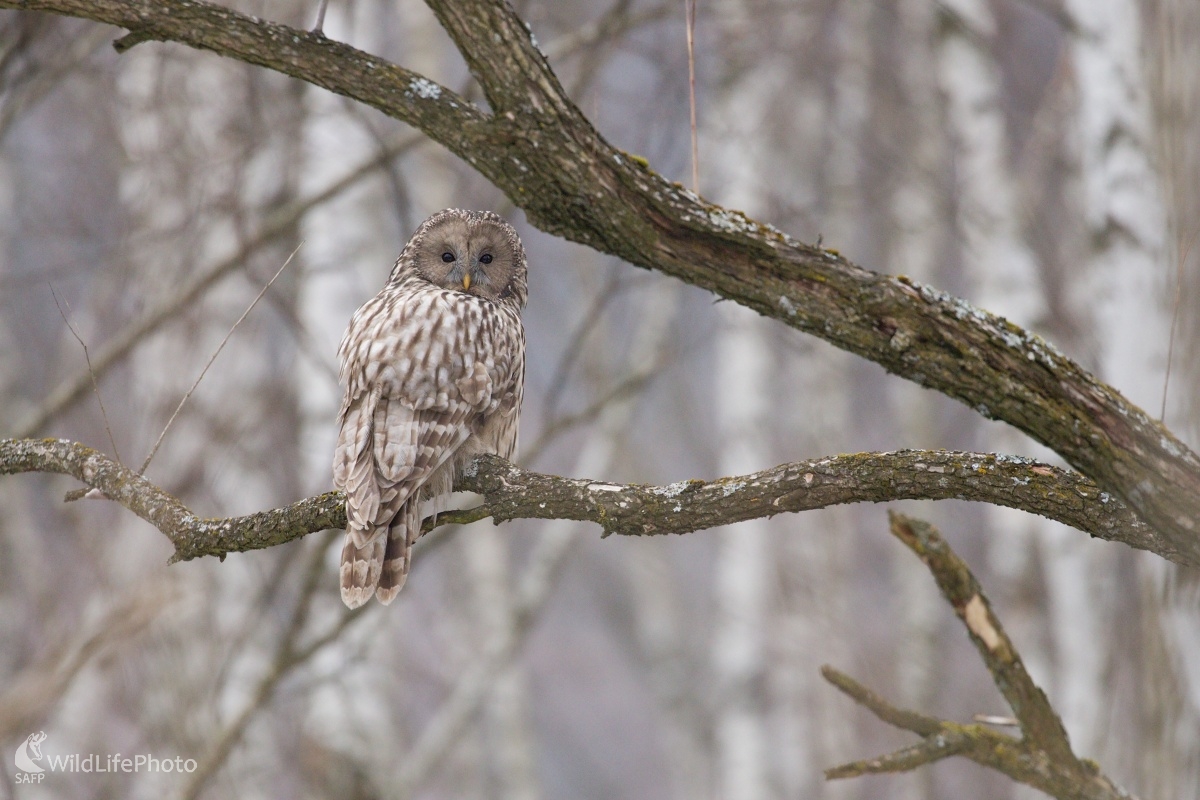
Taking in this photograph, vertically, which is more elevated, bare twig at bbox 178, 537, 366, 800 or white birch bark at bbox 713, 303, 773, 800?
white birch bark at bbox 713, 303, 773, 800

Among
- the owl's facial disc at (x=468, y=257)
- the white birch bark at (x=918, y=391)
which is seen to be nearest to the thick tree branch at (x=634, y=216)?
the owl's facial disc at (x=468, y=257)

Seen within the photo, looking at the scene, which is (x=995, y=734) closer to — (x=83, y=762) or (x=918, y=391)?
(x=83, y=762)

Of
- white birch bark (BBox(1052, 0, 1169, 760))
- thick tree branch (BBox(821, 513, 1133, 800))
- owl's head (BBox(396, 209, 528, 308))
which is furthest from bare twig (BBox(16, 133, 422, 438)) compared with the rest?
thick tree branch (BBox(821, 513, 1133, 800))

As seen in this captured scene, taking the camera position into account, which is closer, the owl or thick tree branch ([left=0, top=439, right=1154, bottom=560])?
thick tree branch ([left=0, top=439, right=1154, bottom=560])

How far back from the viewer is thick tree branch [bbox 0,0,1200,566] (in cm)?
308

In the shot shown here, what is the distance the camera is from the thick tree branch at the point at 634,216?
3084mm

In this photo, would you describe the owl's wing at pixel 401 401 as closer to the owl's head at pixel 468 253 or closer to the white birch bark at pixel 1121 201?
the owl's head at pixel 468 253

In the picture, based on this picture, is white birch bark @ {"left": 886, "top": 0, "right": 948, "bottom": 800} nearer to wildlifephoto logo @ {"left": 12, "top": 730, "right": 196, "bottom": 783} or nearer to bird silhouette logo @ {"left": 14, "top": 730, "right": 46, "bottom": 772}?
wildlifephoto logo @ {"left": 12, "top": 730, "right": 196, "bottom": 783}

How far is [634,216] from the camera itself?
334 centimetres

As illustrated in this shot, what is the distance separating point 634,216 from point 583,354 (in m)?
8.48

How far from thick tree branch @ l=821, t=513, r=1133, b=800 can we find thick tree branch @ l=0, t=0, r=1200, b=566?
23.3 inches

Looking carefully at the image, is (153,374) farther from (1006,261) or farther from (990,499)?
(990,499)

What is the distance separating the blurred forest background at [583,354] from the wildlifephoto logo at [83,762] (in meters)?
0.10

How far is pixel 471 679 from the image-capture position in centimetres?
834
